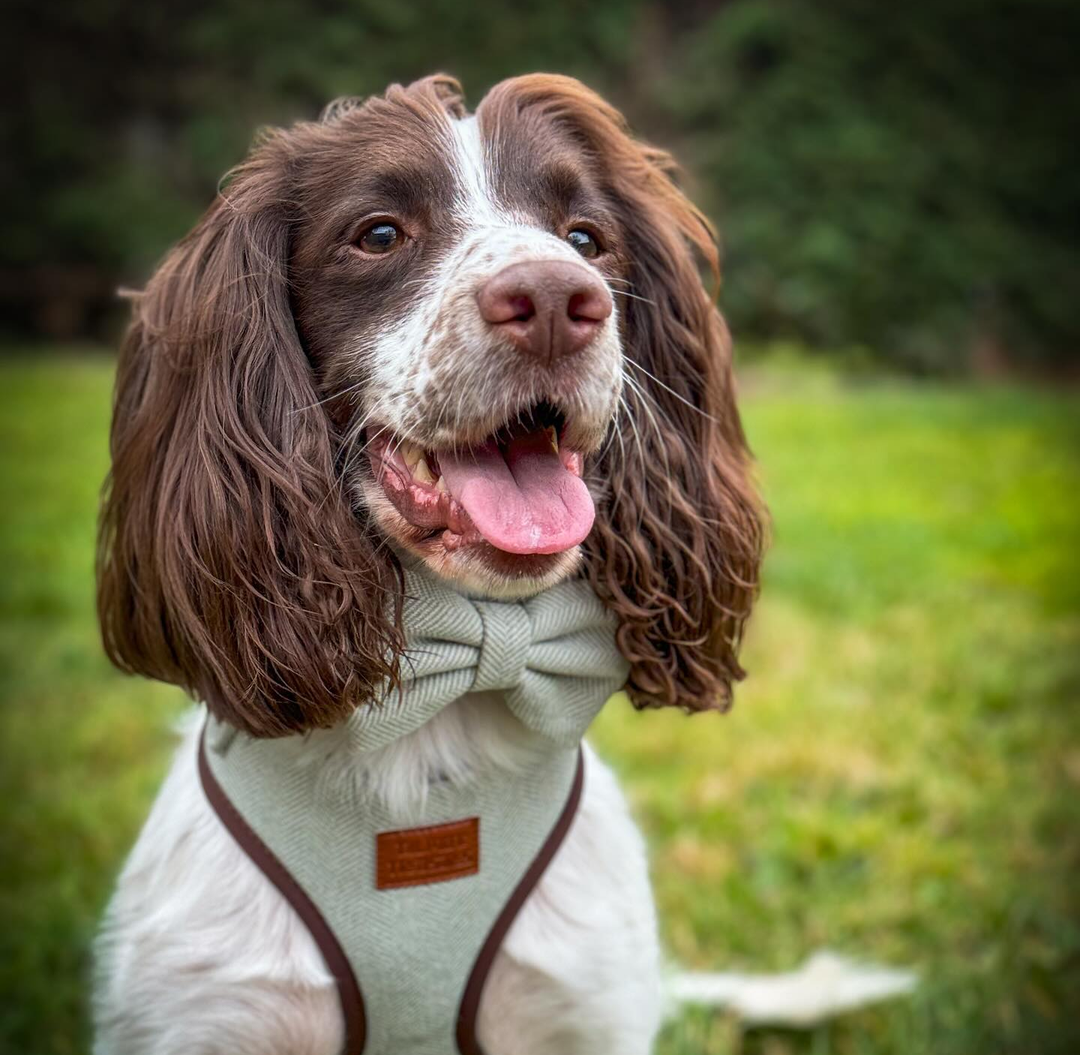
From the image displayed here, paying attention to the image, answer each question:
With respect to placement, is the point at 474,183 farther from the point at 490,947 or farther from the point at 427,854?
the point at 490,947

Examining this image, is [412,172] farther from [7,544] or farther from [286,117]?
[286,117]

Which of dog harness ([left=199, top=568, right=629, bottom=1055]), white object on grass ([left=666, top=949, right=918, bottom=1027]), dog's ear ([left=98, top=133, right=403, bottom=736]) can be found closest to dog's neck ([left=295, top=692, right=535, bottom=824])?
dog harness ([left=199, top=568, right=629, bottom=1055])

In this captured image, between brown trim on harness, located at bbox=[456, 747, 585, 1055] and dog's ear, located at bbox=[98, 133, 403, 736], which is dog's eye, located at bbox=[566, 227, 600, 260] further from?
brown trim on harness, located at bbox=[456, 747, 585, 1055]

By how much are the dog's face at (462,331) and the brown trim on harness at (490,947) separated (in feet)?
1.81

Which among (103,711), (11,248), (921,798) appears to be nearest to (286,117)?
(11,248)

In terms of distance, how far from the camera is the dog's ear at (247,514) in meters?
1.85

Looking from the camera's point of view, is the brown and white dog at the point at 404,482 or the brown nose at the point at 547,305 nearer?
the brown nose at the point at 547,305

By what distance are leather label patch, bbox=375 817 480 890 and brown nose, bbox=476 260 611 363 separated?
2.68 ft

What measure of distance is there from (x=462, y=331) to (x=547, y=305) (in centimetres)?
15

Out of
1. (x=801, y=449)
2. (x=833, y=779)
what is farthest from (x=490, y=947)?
(x=801, y=449)

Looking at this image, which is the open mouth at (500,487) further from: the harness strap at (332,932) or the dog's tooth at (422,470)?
the harness strap at (332,932)

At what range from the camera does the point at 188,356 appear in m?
1.95

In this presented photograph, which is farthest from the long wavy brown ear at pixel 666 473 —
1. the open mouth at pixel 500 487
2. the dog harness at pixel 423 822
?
the open mouth at pixel 500 487

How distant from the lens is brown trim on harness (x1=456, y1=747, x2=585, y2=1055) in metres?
2.05
